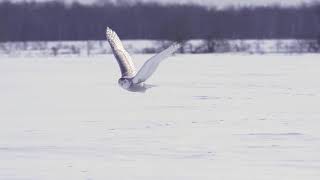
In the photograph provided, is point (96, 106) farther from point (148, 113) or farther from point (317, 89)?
point (317, 89)

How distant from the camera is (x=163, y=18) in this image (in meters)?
72.7

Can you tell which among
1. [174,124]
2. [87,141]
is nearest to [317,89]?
[174,124]

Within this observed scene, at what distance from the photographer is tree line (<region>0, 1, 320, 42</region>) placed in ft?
221

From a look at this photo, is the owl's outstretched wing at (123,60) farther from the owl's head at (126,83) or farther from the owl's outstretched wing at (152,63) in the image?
the owl's outstretched wing at (152,63)

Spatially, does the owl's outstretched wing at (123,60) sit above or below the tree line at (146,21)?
above

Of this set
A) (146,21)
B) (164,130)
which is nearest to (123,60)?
(164,130)

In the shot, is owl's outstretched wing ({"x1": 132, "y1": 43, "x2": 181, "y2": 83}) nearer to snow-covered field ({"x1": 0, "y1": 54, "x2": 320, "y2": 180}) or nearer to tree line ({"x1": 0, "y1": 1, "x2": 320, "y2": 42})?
snow-covered field ({"x1": 0, "y1": 54, "x2": 320, "y2": 180})

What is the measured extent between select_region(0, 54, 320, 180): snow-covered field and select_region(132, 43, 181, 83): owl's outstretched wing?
2.25 ft

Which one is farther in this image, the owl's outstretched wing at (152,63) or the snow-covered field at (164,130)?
the owl's outstretched wing at (152,63)

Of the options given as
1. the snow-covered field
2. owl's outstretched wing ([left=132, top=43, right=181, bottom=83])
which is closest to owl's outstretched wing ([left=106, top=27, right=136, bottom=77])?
owl's outstretched wing ([left=132, top=43, right=181, bottom=83])

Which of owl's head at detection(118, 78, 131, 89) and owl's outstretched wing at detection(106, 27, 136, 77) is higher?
owl's outstretched wing at detection(106, 27, 136, 77)

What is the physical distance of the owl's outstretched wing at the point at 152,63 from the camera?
11094mm

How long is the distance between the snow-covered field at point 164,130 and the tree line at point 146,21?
132 feet

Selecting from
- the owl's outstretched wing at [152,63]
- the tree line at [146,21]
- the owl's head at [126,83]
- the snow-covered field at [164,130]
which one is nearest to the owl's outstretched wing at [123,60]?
the owl's head at [126,83]
